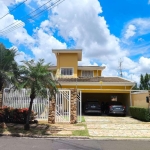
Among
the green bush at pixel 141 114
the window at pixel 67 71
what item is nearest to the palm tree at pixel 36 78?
the green bush at pixel 141 114

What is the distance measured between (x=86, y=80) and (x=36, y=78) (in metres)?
12.6

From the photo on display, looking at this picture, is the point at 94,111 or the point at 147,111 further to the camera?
the point at 94,111

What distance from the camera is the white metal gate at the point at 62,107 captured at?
45.3 ft

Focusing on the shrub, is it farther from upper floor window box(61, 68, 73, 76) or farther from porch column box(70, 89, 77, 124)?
upper floor window box(61, 68, 73, 76)

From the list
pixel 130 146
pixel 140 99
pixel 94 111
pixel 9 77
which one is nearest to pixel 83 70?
pixel 94 111

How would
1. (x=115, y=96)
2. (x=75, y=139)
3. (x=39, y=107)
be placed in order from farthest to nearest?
(x=115, y=96) < (x=39, y=107) < (x=75, y=139)

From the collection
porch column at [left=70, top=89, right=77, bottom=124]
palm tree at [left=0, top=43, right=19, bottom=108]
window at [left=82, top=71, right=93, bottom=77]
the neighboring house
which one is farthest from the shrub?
window at [left=82, top=71, right=93, bottom=77]

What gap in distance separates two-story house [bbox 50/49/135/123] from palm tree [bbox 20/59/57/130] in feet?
33.1

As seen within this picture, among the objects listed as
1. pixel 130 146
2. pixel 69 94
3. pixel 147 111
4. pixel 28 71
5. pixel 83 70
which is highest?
pixel 83 70

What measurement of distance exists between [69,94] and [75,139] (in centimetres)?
469

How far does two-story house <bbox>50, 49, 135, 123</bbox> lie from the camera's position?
2116 cm

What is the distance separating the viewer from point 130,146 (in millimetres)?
8062

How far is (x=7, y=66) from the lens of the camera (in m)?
10.7

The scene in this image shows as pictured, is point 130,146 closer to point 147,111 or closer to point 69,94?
point 69,94
